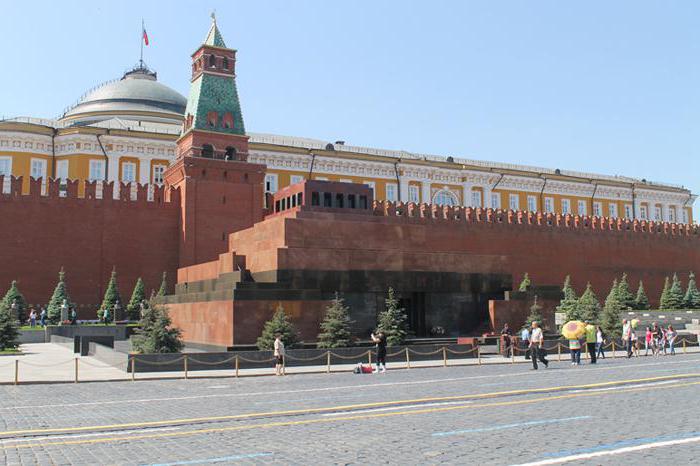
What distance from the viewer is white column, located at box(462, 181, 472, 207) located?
48.7m

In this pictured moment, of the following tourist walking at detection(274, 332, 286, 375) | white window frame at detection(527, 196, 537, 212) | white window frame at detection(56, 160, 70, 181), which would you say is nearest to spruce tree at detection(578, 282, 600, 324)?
tourist walking at detection(274, 332, 286, 375)

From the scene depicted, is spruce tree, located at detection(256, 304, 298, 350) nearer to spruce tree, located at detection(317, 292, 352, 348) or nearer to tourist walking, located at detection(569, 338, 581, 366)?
spruce tree, located at detection(317, 292, 352, 348)

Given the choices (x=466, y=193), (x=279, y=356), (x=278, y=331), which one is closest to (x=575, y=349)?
(x=279, y=356)

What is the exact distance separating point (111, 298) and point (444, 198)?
24.6 m

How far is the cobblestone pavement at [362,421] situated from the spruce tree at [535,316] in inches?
326

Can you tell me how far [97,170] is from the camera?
39031mm

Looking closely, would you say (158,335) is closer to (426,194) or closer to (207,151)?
(207,151)

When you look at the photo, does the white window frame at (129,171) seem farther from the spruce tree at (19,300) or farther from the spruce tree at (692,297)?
the spruce tree at (692,297)

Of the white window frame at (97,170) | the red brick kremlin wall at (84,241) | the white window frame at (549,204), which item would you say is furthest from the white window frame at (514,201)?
the white window frame at (97,170)

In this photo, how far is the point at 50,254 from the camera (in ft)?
98.9

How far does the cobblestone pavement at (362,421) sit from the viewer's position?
6230 mm

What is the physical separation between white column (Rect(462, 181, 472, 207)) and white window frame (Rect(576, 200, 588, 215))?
9553mm

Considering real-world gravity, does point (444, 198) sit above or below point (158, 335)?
above

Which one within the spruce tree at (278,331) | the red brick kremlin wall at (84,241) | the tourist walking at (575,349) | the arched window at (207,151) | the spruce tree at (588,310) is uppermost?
the arched window at (207,151)
